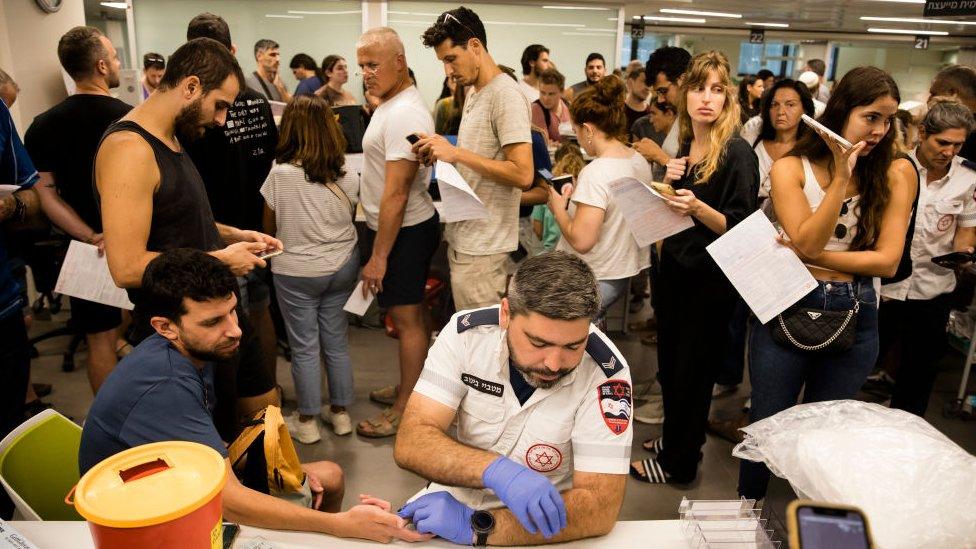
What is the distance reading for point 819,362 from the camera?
193 cm

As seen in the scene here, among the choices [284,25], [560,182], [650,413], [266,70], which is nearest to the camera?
[560,182]

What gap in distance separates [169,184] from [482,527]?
126cm

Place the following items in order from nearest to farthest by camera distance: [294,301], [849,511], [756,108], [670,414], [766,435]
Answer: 1. [849,511]
2. [766,435]
3. [670,414]
4. [294,301]
5. [756,108]

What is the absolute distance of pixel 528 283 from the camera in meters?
1.33

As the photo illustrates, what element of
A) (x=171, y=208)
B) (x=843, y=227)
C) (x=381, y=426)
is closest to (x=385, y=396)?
(x=381, y=426)

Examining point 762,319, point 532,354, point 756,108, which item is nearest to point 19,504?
point 532,354

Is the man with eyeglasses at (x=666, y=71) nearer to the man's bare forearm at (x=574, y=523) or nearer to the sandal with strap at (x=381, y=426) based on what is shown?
the sandal with strap at (x=381, y=426)

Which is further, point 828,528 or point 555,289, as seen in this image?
point 555,289

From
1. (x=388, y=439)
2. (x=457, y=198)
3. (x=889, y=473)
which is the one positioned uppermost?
(x=457, y=198)

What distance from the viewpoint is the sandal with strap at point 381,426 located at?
114 inches

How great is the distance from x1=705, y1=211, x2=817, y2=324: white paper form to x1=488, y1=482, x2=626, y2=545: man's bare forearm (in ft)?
2.91

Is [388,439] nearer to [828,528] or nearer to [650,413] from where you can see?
[650,413]

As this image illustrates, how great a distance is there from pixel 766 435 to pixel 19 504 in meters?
1.55

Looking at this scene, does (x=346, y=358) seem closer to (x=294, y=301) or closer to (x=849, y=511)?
(x=294, y=301)
